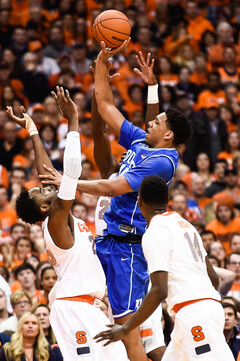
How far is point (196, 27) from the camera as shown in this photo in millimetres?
16359

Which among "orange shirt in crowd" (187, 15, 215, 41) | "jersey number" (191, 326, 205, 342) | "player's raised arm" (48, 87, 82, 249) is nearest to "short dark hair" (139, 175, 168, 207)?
"player's raised arm" (48, 87, 82, 249)

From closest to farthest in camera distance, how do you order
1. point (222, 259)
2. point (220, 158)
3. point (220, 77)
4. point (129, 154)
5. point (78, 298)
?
point (78, 298) < point (129, 154) < point (222, 259) < point (220, 158) < point (220, 77)

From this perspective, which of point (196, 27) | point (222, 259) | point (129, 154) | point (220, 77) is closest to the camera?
point (129, 154)

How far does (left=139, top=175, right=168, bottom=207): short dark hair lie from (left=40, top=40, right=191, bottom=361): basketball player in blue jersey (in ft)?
2.82

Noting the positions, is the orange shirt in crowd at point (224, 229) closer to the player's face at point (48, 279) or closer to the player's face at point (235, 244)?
the player's face at point (235, 244)

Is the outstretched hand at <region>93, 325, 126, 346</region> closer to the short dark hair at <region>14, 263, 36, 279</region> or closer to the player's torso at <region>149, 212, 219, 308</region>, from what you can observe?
the player's torso at <region>149, 212, 219, 308</region>

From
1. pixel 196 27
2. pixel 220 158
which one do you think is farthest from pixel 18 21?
pixel 220 158

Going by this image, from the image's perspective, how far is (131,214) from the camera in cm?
669

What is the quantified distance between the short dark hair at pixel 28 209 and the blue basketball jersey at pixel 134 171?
81 centimetres

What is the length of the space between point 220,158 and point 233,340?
4863 mm

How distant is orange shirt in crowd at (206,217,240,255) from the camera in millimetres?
11109

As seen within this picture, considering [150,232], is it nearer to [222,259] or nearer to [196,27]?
[222,259]

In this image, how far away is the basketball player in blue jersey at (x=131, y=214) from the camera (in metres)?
6.51

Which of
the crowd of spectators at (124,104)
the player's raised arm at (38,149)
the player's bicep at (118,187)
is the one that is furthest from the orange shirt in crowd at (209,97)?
the player's bicep at (118,187)
